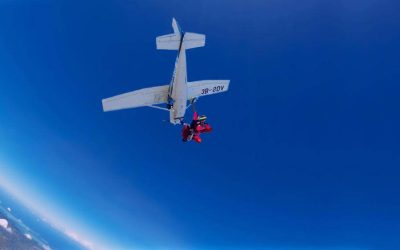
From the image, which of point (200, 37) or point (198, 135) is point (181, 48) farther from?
point (198, 135)

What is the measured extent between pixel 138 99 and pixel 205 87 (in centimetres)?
693

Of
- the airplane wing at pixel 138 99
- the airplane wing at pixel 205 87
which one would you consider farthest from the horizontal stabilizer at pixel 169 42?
the airplane wing at pixel 205 87

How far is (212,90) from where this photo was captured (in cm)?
2980

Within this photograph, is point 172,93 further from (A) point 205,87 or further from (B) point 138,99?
(A) point 205,87

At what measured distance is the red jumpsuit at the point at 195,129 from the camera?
2419 cm

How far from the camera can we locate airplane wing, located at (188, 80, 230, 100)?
27719 mm

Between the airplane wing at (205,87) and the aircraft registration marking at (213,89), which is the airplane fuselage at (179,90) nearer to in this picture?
the airplane wing at (205,87)

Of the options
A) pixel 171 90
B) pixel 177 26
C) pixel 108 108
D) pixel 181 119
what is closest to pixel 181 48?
pixel 177 26

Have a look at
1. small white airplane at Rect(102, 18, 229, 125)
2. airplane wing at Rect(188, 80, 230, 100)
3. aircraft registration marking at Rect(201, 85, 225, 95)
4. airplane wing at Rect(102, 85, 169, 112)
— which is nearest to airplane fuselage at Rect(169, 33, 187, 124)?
small white airplane at Rect(102, 18, 229, 125)

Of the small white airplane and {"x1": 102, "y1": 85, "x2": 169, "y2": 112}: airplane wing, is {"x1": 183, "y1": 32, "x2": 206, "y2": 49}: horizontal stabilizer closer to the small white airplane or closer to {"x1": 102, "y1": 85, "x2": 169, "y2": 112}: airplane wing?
the small white airplane

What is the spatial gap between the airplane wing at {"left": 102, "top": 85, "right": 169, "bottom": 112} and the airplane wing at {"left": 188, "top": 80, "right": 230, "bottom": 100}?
9.38 feet

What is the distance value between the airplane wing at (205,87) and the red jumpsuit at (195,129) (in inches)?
155

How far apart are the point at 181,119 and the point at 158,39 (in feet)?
21.9

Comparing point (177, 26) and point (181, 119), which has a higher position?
point (177, 26)
